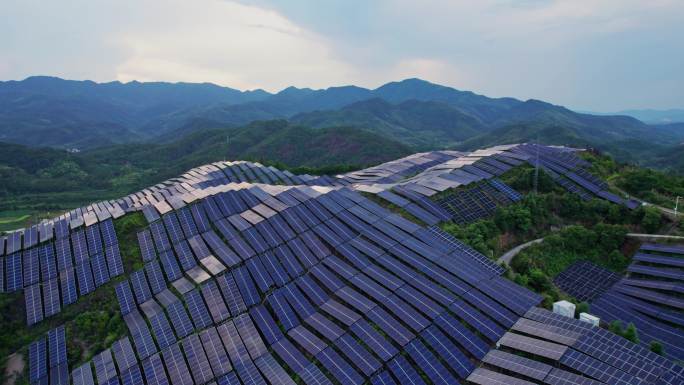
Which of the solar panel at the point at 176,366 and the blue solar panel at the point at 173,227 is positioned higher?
the blue solar panel at the point at 173,227

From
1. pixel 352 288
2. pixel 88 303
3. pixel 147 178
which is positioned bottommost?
pixel 147 178

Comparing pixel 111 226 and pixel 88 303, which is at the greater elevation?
pixel 111 226

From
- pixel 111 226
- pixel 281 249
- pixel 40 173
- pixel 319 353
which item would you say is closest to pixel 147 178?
pixel 40 173

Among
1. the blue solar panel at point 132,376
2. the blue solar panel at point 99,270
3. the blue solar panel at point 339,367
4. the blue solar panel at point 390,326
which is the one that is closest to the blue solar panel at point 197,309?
the blue solar panel at point 132,376

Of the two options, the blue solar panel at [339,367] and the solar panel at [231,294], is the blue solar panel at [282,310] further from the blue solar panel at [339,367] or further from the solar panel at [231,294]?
the blue solar panel at [339,367]

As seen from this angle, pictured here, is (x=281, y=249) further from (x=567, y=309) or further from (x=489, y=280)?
(x=567, y=309)

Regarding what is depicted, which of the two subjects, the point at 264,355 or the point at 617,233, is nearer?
the point at 264,355

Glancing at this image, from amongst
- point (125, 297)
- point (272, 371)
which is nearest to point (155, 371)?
point (272, 371)
